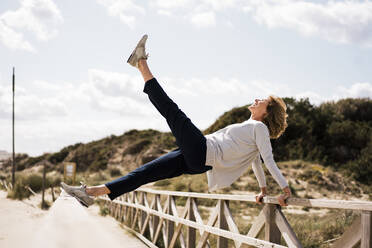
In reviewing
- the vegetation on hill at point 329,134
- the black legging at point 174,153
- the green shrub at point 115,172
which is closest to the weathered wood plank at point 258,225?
the black legging at point 174,153

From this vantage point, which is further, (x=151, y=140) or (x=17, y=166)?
(x=17, y=166)

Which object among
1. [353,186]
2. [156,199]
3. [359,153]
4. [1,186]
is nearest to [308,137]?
[359,153]

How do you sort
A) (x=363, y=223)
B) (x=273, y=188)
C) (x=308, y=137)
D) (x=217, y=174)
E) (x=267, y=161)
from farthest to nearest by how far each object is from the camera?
(x=308, y=137)
(x=273, y=188)
(x=217, y=174)
(x=267, y=161)
(x=363, y=223)

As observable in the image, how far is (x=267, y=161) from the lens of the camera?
3.25m

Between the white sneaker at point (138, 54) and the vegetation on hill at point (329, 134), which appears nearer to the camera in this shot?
the white sneaker at point (138, 54)

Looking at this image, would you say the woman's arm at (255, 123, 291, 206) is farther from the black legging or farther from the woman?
the black legging

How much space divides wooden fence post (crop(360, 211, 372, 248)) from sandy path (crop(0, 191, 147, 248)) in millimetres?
1359

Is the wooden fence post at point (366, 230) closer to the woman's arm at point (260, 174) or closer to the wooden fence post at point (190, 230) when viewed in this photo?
the woman's arm at point (260, 174)

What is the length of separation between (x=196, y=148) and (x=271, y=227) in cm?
87

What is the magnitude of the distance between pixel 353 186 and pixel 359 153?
3.05m

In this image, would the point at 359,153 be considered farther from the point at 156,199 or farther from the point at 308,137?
the point at 156,199

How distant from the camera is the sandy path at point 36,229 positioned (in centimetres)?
120

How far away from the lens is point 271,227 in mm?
3188

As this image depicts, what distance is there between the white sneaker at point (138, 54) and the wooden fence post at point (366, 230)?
2185 millimetres
